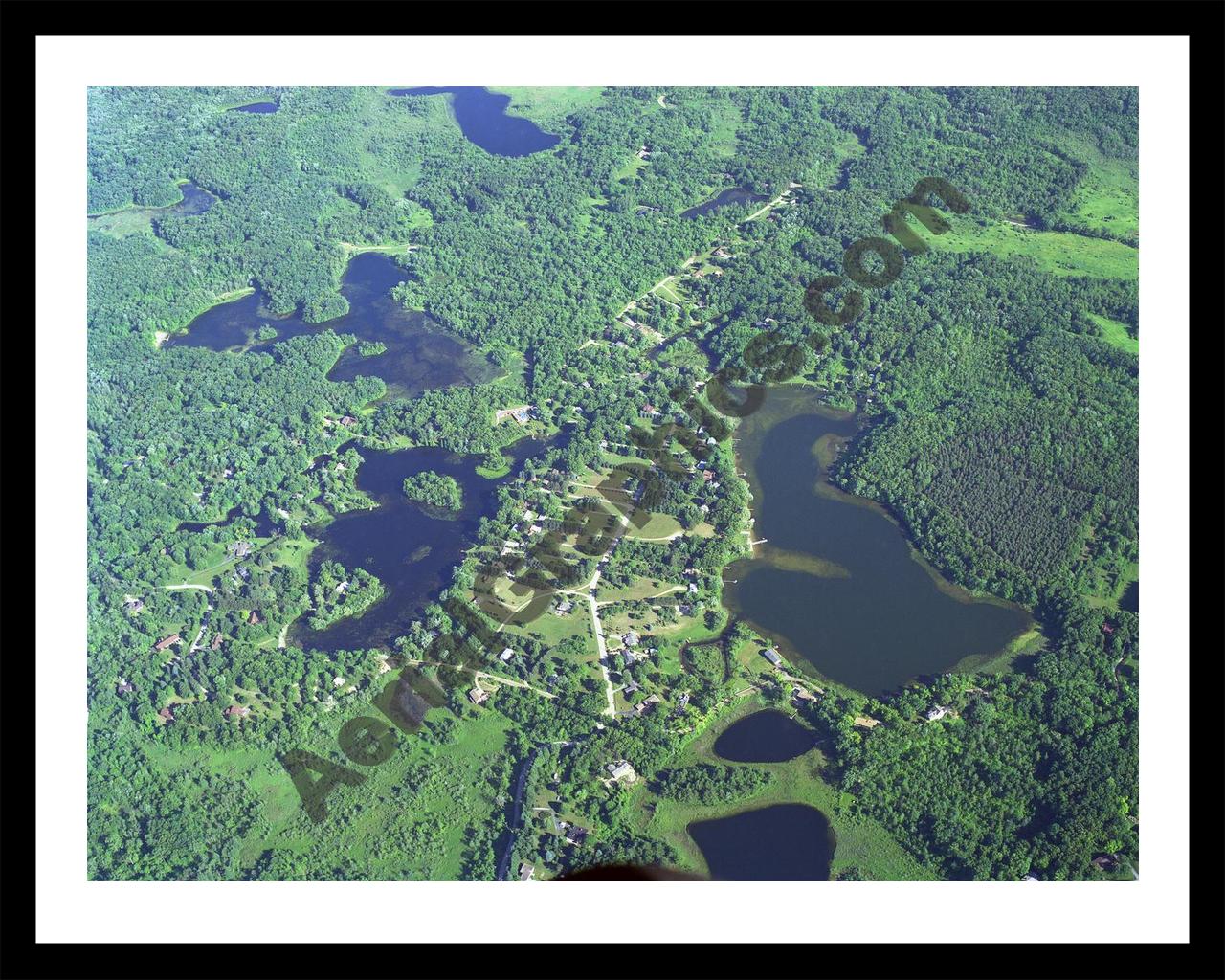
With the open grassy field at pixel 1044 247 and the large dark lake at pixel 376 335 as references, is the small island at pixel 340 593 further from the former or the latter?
the open grassy field at pixel 1044 247

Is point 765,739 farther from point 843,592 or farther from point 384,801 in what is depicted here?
point 384,801

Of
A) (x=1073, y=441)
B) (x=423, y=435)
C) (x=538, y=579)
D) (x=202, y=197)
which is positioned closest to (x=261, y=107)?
(x=202, y=197)

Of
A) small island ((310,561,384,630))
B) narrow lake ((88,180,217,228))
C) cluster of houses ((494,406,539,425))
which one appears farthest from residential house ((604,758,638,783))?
narrow lake ((88,180,217,228))

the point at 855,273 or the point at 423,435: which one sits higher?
the point at 855,273

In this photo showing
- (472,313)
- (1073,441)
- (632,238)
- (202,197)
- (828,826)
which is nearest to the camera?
(828,826)

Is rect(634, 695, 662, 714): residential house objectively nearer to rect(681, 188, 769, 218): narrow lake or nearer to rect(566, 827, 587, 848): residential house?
rect(566, 827, 587, 848): residential house

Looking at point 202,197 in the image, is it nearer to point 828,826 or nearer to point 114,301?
point 114,301

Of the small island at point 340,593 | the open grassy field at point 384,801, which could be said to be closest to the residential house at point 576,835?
the open grassy field at point 384,801

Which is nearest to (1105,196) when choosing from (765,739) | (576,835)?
(765,739)
